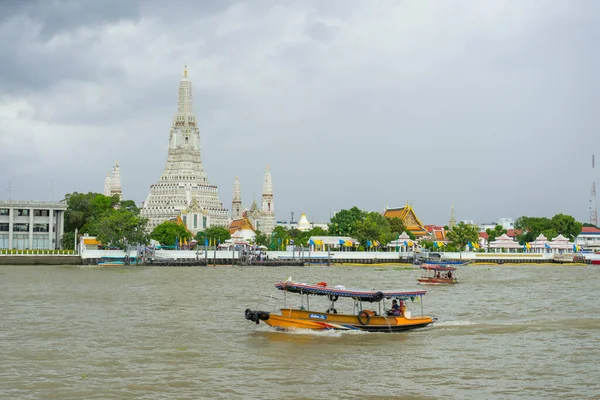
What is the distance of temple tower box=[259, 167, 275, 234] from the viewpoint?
550ft

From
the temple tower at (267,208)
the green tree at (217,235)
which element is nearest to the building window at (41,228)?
the green tree at (217,235)

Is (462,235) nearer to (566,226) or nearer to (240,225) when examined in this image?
(566,226)

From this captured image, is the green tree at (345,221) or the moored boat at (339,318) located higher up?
the green tree at (345,221)

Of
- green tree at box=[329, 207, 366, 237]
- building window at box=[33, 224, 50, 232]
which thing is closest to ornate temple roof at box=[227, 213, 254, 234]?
green tree at box=[329, 207, 366, 237]

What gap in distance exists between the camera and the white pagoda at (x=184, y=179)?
155 m

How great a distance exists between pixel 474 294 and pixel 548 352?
73.4 ft

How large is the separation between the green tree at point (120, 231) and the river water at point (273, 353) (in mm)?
51849

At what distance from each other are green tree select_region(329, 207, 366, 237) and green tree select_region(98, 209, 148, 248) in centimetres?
3413

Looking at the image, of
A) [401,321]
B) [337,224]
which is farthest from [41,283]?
[337,224]

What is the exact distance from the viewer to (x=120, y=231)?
93.1m

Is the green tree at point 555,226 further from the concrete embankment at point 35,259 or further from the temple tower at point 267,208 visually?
the concrete embankment at point 35,259

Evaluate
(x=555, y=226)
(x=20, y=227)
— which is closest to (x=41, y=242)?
(x=20, y=227)

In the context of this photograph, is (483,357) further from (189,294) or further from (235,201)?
(235,201)

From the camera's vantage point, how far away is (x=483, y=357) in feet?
81.2
